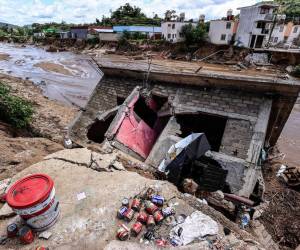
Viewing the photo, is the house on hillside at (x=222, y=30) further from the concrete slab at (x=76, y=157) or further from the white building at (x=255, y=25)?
the concrete slab at (x=76, y=157)

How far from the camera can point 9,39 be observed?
76000mm

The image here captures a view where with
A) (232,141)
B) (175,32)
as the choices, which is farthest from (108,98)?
(175,32)

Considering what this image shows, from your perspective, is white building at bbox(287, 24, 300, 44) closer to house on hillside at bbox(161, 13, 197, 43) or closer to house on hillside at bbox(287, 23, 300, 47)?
house on hillside at bbox(287, 23, 300, 47)

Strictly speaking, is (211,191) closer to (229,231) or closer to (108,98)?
(229,231)

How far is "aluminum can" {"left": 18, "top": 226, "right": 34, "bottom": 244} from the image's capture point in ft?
9.16

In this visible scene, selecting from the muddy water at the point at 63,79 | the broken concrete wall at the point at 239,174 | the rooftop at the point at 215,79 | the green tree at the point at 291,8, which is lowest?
the muddy water at the point at 63,79

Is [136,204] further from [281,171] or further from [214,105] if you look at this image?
[281,171]

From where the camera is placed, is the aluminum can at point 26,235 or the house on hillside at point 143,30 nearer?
the aluminum can at point 26,235

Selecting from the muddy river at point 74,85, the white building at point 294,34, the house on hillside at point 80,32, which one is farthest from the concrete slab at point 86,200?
the house on hillside at point 80,32

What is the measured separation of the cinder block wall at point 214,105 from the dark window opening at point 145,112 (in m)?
0.69

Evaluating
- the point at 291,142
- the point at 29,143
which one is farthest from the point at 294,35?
the point at 29,143

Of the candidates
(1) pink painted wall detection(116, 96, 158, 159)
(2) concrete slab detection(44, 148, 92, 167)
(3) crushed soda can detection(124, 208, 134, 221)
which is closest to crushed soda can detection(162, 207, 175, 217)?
(3) crushed soda can detection(124, 208, 134, 221)

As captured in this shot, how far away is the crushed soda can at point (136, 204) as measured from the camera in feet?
10.8

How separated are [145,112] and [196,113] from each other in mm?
2519
